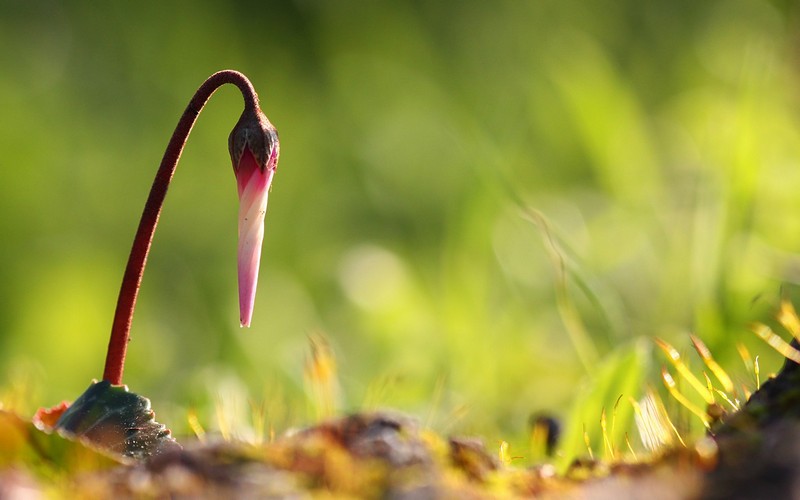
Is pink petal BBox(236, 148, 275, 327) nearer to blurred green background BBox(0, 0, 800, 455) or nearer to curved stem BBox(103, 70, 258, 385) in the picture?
curved stem BBox(103, 70, 258, 385)

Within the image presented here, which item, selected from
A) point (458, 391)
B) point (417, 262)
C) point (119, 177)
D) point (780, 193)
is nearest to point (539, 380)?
point (458, 391)

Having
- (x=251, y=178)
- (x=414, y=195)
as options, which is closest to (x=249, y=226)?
(x=251, y=178)

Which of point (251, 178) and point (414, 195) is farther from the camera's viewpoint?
point (414, 195)

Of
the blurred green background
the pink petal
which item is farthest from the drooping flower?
the blurred green background

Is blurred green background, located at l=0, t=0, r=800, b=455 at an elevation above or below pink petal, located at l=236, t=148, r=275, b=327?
above

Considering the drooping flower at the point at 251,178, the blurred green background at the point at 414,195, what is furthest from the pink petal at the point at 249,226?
the blurred green background at the point at 414,195

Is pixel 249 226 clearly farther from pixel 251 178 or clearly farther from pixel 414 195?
pixel 414 195

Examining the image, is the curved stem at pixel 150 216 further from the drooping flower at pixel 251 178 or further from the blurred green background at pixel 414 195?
the blurred green background at pixel 414 195
